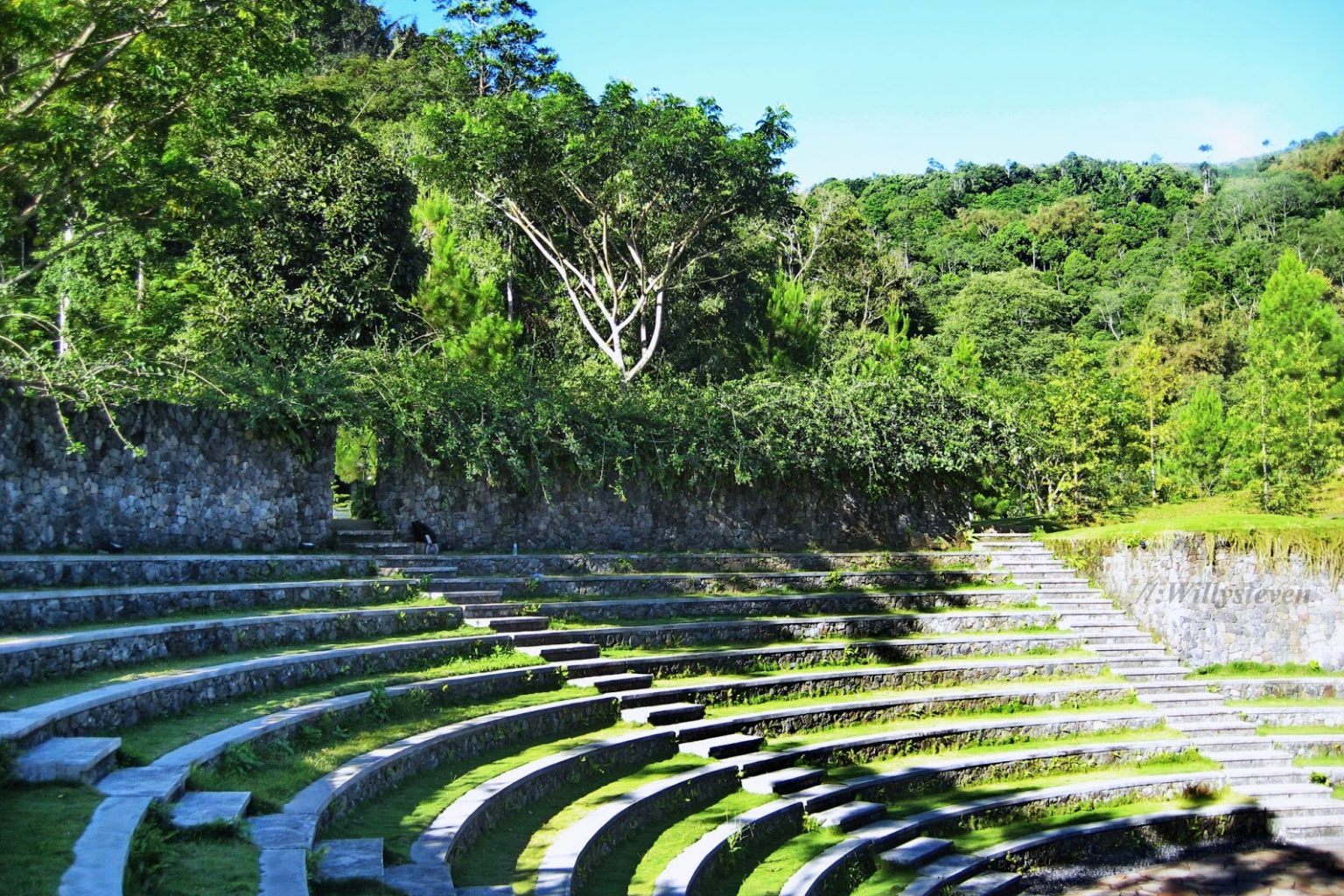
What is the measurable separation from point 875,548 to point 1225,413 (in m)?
23.2

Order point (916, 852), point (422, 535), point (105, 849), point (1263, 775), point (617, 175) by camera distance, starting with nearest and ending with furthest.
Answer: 1. point (105, 849)
2. point (916, 852)
3. point (1263, 775)
4. point (422, 535)
5. point (617, 175)

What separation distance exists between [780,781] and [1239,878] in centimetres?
492

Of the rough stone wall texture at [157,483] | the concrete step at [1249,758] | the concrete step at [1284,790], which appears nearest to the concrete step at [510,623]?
the rough stone wall texture at [157,483]

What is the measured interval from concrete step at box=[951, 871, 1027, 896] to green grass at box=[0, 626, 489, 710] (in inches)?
233

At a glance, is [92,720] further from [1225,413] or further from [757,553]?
[1225,413]

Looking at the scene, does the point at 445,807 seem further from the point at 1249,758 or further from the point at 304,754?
the point at 1249,758

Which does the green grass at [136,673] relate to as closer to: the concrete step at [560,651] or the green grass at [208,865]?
the concrete step at [560,651]

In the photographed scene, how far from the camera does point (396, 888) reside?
218 inches

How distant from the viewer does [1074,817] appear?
41.7 ft

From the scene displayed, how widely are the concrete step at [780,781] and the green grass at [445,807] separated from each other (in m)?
1.88

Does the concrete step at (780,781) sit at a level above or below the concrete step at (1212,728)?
above

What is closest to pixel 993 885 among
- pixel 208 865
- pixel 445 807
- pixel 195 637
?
pixel 445 807

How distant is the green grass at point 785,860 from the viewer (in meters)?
8.63

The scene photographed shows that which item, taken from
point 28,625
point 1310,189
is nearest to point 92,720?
point 28,625
